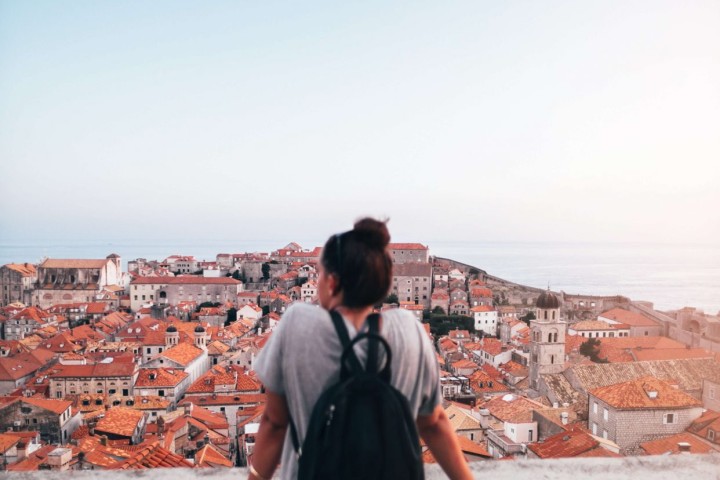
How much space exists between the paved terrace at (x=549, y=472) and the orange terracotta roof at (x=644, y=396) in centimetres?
987

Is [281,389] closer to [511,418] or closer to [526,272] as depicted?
[511,418]

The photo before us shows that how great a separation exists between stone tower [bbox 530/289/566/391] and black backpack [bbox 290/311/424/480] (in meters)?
17.1

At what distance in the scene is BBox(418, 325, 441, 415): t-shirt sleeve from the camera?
43.5 inches

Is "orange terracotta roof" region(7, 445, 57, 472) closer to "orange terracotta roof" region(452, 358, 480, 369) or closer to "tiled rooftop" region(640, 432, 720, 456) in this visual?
"tiled rooftop" region(640, 432, 720, 456)

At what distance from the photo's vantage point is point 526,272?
6191 cm

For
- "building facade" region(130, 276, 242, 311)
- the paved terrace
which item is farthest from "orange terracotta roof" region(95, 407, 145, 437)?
"building facade" region(130, 276, 242, 311)

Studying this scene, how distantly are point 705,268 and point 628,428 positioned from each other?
57.5 metres

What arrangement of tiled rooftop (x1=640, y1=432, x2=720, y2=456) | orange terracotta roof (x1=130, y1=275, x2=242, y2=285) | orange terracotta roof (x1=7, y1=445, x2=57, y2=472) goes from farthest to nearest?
orange terracotta roof (x1=130, y1=275, x2=242, y2=285), tiled rooftop (x1=640, y1=432, x2=720, y2=456), orange terracotta roof (x1=7, y1=445, x2=57, y2=472)

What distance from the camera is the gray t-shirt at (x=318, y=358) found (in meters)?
1.03

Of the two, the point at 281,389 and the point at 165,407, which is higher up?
the point at 281,389

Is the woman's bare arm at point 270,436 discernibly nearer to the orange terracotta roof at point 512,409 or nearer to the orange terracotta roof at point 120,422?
the orange terracotta roof at point 512,409

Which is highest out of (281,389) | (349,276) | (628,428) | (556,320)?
(349,276)

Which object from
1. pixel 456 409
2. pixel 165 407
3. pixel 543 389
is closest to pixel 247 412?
pixel 165 407

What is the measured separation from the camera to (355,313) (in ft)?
3.59
